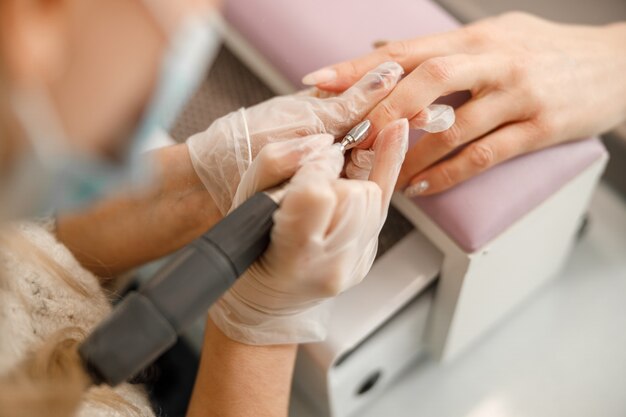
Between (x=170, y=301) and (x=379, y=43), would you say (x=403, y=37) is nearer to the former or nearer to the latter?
(x=379, y=43)

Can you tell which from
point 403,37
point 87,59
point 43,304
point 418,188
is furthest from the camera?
point 403,37

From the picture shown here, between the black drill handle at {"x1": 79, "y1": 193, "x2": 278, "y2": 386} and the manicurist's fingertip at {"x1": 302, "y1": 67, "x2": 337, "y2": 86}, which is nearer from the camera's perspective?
the black drill handle at {"x1": 79, "y1": 193, "x2": 278, "y2": 386}

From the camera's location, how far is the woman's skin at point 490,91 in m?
0.76

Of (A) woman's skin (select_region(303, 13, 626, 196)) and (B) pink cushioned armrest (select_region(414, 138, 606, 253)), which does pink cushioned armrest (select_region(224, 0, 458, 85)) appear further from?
(B) pink cushioned armrest (select_region(414, 138, 606, 253))

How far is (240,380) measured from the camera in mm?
770

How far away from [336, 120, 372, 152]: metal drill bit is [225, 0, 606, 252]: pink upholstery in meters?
0.15

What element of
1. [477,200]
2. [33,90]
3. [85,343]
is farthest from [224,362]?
[33,90]

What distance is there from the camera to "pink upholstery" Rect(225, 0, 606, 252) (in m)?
0.81

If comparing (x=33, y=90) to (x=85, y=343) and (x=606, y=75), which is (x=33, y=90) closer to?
(x=85, y=343)

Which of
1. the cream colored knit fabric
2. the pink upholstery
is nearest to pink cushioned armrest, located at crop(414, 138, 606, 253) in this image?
the pink upholstery

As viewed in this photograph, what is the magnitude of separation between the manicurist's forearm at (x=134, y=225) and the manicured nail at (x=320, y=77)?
188 millimetres

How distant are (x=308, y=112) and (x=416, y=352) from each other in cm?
50

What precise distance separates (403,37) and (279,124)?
281 millimetres

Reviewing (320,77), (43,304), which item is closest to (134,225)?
(43,304)
